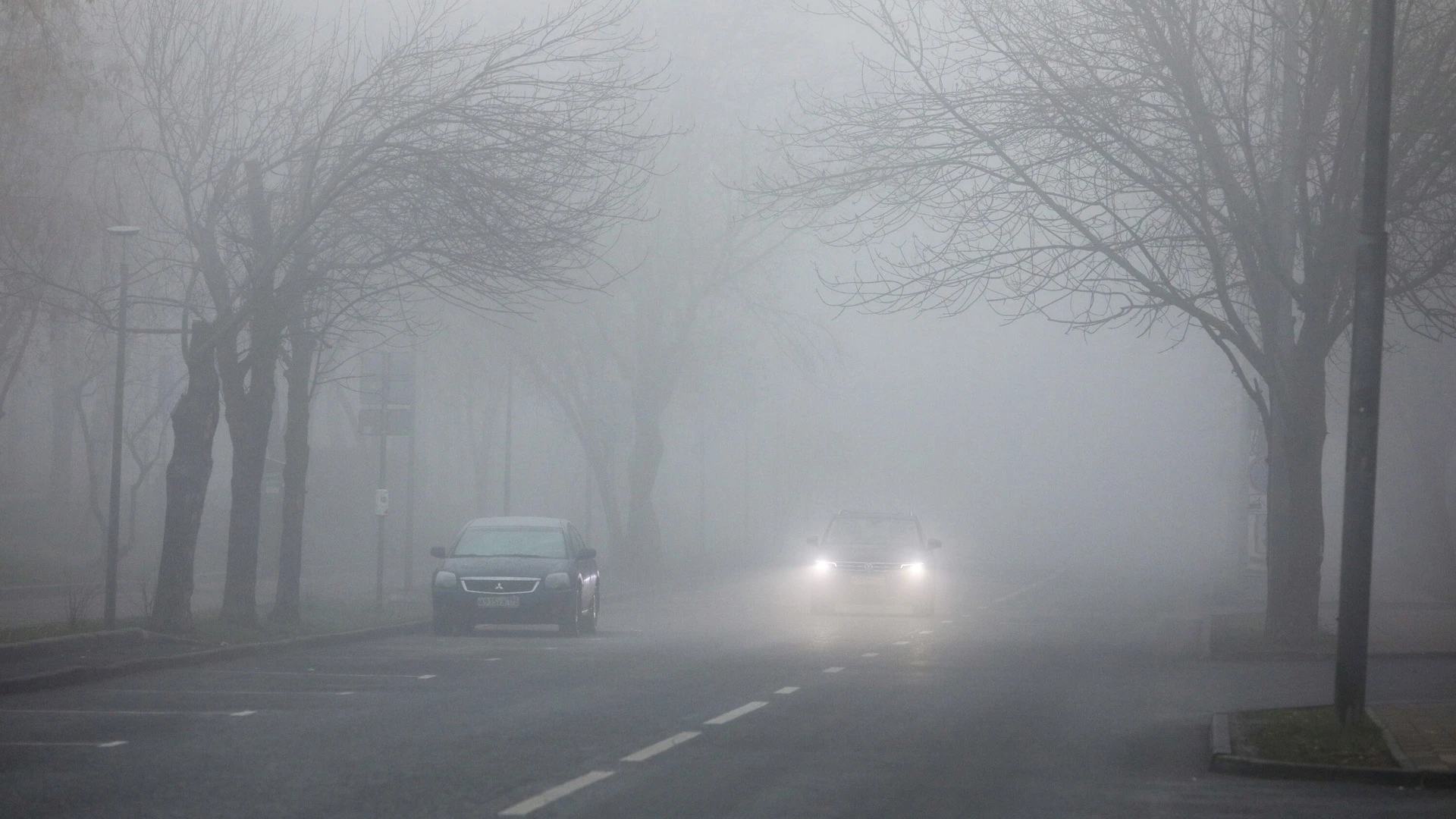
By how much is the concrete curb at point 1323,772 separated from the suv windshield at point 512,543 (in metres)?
15.7

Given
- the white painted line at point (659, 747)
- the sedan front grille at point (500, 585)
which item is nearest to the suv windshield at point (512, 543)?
the sedan front grille at point (500, 585)

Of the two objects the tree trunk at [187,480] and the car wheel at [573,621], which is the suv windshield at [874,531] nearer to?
the car wheel at [573,621]

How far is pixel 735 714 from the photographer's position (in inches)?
547

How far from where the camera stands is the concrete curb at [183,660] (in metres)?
15.4

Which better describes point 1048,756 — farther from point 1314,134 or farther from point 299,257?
point 299,257

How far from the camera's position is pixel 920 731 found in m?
12.9

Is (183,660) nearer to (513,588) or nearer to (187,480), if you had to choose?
(187,480)

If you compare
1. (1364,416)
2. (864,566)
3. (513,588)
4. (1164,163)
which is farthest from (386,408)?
(1364,416)

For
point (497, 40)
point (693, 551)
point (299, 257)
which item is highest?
point (497, 40)

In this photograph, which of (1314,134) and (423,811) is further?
(1314,134)

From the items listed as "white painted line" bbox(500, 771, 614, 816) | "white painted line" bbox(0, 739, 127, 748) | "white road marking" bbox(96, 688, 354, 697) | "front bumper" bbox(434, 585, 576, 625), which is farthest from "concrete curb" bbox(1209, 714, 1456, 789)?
"front bumper" bbox(434, 585, 576, 625)

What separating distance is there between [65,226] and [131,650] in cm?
1623

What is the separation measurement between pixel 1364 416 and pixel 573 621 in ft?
48.4

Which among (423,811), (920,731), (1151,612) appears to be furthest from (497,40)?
(1151,612)
